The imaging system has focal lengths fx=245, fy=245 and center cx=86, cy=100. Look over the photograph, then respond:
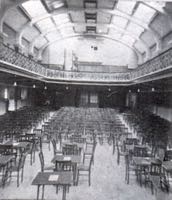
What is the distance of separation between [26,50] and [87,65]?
7.70 m

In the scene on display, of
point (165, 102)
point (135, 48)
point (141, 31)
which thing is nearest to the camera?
point (165, 102)

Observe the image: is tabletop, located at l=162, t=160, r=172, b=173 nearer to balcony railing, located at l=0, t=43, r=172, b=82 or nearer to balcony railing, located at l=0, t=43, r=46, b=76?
balcony railing, located at l=0, t=43, r=172, b=82

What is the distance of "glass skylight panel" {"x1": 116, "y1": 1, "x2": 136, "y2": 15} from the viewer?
19.7m

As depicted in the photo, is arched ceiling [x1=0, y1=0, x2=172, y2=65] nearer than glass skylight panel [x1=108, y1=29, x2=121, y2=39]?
Yes

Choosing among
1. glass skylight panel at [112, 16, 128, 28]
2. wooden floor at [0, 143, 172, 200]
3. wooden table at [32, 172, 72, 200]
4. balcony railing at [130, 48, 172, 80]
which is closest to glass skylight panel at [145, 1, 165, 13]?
balcony railing at [130, 48, 172, 80]

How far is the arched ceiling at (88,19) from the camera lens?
19.5 meters

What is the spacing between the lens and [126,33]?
26.8 meters

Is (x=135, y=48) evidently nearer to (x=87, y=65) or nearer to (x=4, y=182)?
(x=87, y=65)

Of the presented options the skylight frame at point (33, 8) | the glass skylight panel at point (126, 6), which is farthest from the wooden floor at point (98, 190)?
the glass skylight panel at point (126, 6)

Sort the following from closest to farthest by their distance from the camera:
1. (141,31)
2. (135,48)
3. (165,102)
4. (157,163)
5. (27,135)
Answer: (157,163) → (27,135) → (165,102) → (141,31) → (135,48)

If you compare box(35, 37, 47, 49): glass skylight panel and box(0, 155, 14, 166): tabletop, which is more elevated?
box(35, 37, 47, 49): glass skylight panel

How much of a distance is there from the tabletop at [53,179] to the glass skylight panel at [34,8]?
1697 centimetres

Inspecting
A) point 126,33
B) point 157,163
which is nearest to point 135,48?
point 126,33

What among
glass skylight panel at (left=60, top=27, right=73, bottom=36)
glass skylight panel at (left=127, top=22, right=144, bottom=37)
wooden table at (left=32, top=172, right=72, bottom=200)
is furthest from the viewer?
glass skylight panel at (left=60, top=27, right=73, bottom=36)
